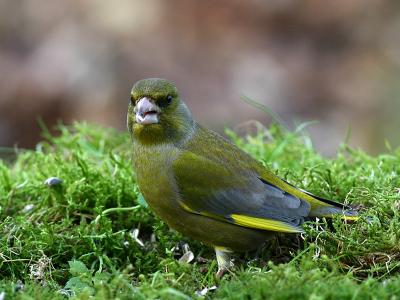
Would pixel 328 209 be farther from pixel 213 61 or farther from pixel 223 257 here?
→ pixel 213 61

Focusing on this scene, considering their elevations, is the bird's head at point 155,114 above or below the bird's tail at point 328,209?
above

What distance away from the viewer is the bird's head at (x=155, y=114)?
15.8ft

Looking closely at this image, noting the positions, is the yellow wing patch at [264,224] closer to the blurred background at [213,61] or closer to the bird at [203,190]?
the bird at [203,190]

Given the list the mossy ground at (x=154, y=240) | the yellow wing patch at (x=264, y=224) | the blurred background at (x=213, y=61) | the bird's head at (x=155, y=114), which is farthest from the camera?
the blurred background at (x=213, y=61)

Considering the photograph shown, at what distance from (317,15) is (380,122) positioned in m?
2.25

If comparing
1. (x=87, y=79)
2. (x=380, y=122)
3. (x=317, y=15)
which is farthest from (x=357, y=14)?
(x=87, y=79)

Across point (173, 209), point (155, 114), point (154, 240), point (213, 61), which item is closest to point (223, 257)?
point (173, 209)

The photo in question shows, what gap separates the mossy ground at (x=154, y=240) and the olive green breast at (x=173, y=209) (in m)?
0.16

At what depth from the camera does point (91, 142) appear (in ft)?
21.7

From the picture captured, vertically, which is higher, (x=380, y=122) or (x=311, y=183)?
(x=311, y=183)

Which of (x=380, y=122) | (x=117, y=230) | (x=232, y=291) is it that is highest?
(x=232, y=291)

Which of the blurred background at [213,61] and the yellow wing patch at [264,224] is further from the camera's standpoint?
the blurred background at [213,61]

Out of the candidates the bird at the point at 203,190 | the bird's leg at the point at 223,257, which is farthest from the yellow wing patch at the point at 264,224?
the bird's leg at the point at 223,257

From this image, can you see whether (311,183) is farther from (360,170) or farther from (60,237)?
(60,237)
